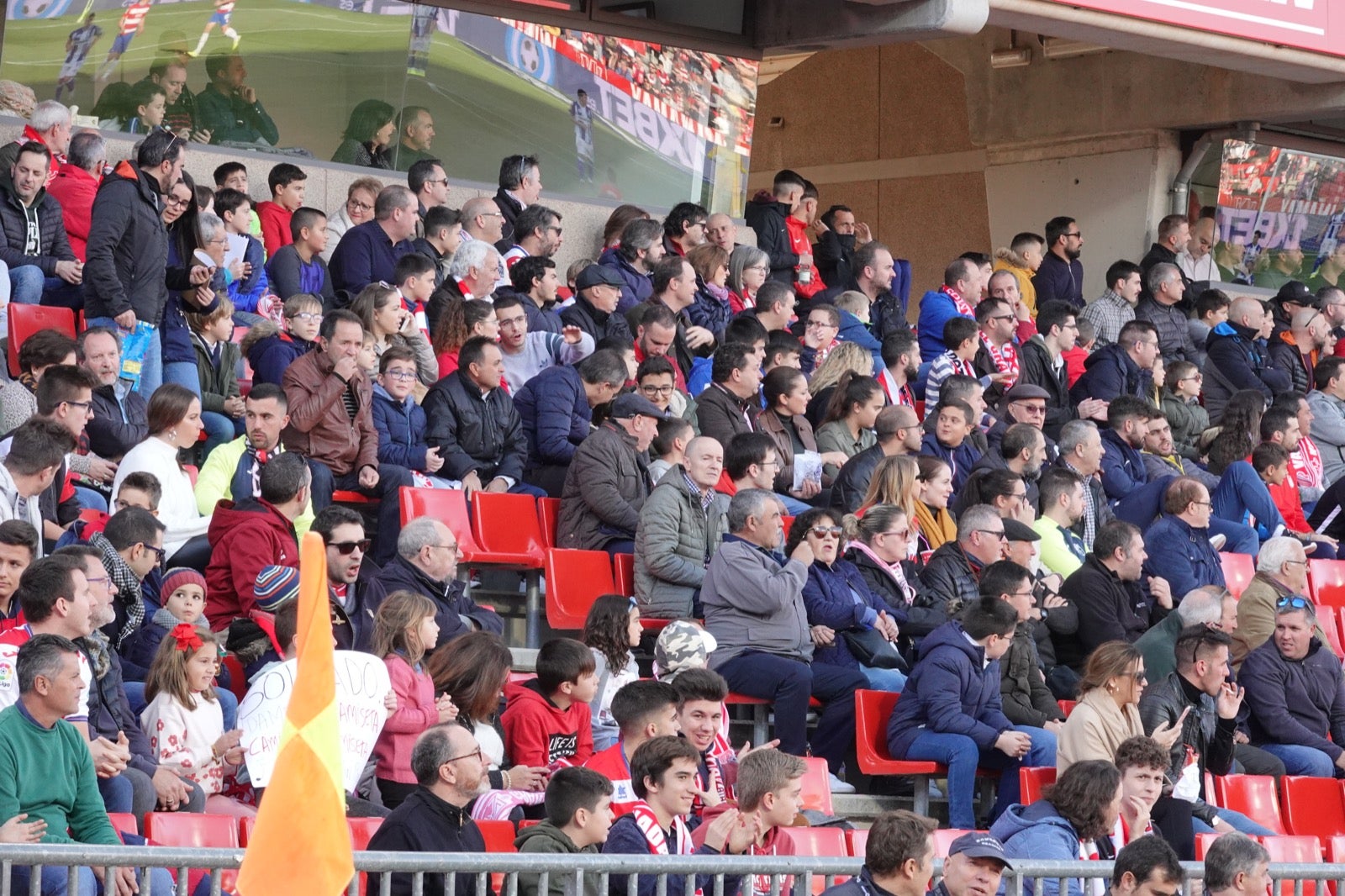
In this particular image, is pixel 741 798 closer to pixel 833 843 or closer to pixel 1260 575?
pixel 833 843

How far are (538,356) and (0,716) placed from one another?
209 inches

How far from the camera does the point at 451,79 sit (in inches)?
537

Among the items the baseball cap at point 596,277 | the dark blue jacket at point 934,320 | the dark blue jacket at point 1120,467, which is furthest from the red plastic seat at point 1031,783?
the dark blue jacket at point 934,320

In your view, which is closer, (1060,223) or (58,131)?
(58,131)

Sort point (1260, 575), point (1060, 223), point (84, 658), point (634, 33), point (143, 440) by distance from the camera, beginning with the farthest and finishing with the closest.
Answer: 1. point (1060, 223)
2. point (634, 33)
3. point (1260, 575)
4. point (143, 440)
5. point (84, 658)

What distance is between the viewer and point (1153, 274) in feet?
48.3

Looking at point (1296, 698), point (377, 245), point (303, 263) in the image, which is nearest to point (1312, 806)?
point (1296, 698)

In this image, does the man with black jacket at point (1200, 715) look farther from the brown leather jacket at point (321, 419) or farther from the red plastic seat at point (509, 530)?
the brown leather jacket at point (321, 419)

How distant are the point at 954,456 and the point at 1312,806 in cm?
273

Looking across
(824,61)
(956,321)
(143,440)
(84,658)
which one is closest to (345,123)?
(956,321)

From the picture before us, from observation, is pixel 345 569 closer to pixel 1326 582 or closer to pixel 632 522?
pixel 632 522

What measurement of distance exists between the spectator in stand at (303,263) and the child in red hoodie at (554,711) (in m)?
4.16

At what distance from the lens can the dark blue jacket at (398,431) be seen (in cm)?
937

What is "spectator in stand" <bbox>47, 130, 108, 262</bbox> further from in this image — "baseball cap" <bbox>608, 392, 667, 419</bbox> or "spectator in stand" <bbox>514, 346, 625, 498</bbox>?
"baseball cap" <bbox>608, 392, 667, 419</bbox>
